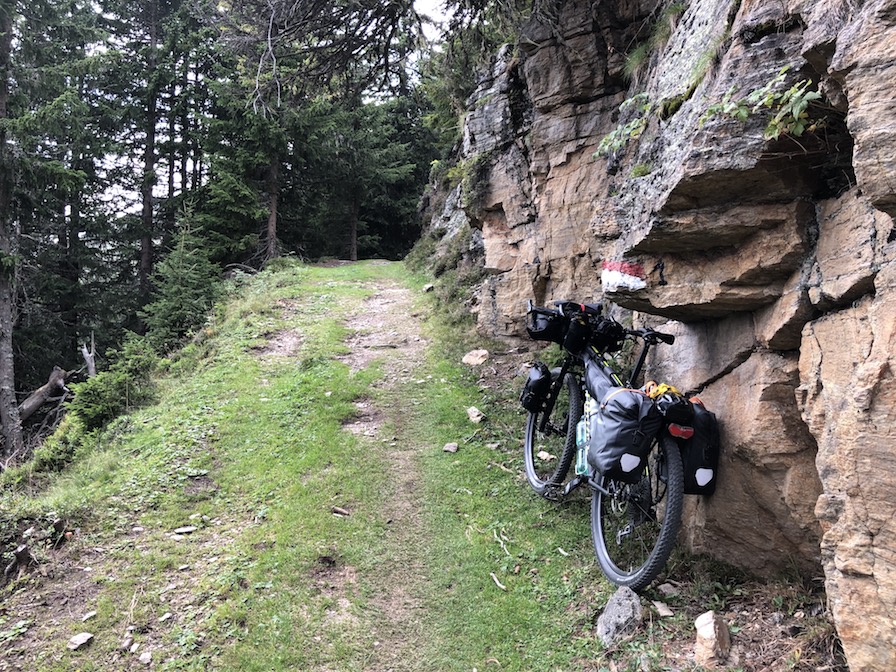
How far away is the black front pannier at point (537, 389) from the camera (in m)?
5.41

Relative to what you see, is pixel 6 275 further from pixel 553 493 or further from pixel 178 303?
pixel 553 493

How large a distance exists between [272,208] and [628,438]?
20510 mm

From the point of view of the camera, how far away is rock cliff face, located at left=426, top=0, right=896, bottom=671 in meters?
2.42

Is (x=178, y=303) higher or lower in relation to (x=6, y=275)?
lower

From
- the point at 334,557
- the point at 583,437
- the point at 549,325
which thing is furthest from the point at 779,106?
the point at 334,557

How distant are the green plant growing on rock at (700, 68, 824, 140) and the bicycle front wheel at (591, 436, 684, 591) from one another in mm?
1998

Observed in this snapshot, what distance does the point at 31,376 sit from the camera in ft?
52.1

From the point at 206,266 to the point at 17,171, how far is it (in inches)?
188

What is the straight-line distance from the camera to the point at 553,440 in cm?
592

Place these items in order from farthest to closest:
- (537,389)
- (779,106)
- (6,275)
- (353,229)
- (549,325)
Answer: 1. (353,229)
2. (6,275)
3. (537,389)
4. (549,325)
5. (779,106)

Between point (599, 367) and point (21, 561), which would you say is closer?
point (21, 561)

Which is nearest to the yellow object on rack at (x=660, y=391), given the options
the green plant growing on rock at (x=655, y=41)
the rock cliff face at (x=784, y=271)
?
the rock cliff face at (x=784, y=271)

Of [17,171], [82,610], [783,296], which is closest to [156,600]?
[82,610]

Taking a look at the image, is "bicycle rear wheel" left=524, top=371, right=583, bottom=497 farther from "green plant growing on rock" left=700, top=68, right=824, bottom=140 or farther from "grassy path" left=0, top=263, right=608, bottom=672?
"green plant growing on rock" left=700, top=68, right=824, bottom=140
